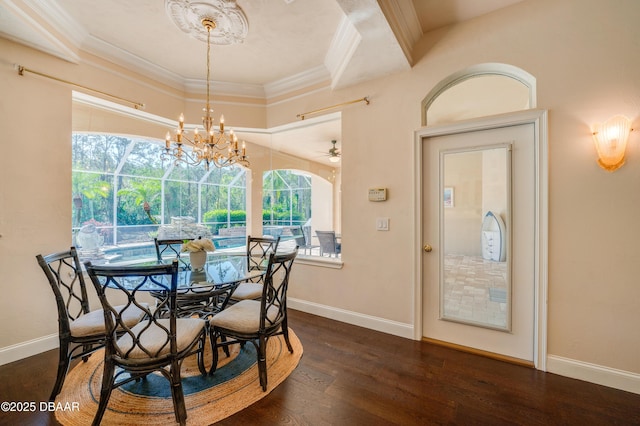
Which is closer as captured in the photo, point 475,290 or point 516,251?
point 516,251

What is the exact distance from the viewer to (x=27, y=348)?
2.36 meters

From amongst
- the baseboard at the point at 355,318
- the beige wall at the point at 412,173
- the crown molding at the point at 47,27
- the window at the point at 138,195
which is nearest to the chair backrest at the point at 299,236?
the baseboard at the point at 355,318

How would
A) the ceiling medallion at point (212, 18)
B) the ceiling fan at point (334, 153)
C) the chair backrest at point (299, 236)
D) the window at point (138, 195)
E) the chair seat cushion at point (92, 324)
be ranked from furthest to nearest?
1. the ceiling fan at point (334, 153)
2. the chair backrest at point (299, 236)
3. the window at point (138, 195)
4. the ceiling medallion at point (212, 18)
5. the chair seat cushion at point (92, 324)

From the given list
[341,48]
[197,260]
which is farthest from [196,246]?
[341,48]

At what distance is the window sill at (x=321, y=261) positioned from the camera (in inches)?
128

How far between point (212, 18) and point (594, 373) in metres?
4.40

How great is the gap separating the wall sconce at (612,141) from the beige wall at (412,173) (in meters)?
0.06

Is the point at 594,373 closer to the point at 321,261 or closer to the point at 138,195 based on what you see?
the point at 321,261

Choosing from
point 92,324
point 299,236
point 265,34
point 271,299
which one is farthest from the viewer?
point 299,236

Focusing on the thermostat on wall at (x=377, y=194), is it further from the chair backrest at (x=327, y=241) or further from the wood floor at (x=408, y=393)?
the wood floor at (x=408, y=393)

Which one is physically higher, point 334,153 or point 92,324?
point 334,153

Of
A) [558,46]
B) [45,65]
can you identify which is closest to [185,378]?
[45,65]

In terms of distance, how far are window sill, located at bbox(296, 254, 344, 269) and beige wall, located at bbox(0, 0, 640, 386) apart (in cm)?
11

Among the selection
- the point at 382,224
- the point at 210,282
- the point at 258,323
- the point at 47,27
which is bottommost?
the point at 258,323
